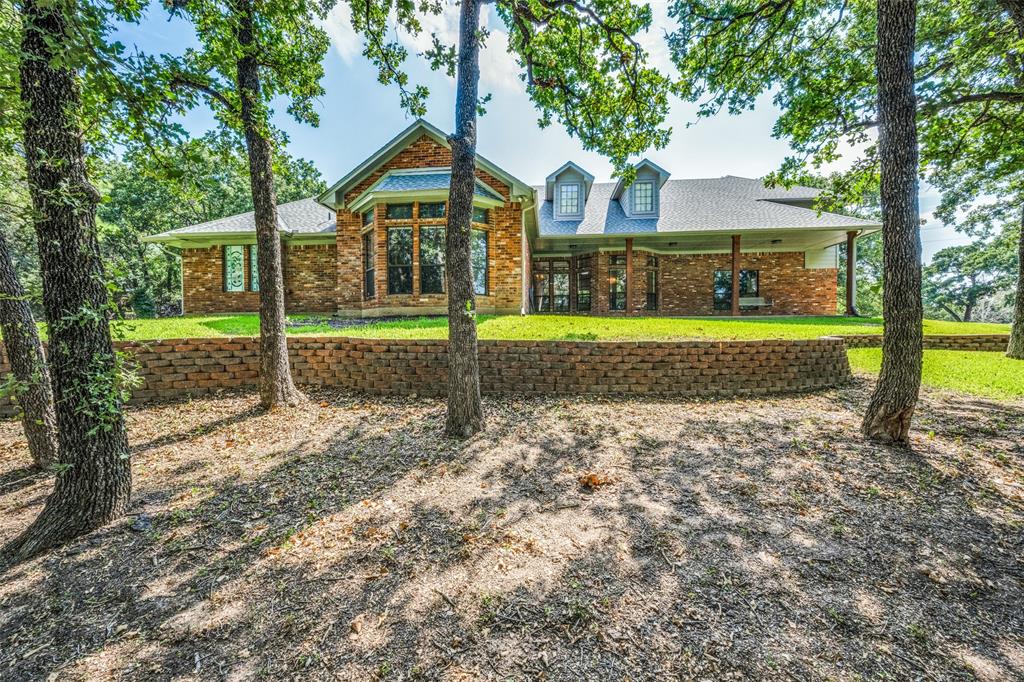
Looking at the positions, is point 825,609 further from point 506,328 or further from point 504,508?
point 506,328

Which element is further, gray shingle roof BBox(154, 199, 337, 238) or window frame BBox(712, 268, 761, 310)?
window frame BBox(712, 268, 761, 310)

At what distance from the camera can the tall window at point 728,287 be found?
1620 centimetres

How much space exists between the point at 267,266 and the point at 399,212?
6393 millimetres

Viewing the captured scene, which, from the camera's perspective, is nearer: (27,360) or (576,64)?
(27,360)

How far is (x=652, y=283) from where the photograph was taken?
16297mm

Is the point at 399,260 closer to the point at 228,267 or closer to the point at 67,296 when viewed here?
the point at 228,267

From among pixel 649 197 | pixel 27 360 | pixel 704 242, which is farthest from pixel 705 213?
pixel 27 360

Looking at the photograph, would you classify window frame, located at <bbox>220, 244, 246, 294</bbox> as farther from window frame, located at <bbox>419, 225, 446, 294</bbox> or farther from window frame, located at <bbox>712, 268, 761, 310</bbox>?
window frame, located at <bbox>712, 268, 761, 310</bbox>

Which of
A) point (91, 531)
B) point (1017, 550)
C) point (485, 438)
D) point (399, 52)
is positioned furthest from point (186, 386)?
point (1017, 550)

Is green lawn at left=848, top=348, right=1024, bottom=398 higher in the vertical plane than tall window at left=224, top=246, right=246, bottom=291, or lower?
lower

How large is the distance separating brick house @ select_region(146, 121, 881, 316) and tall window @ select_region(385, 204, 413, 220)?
3cm

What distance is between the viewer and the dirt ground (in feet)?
5.80

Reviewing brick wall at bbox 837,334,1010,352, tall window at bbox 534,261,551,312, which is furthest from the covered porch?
brick wall at bbox 837,334,1010,352

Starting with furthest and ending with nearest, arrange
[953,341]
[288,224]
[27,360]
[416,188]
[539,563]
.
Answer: [288,224] < [416,188] < [953,341] < [27,360] < [539,563]
